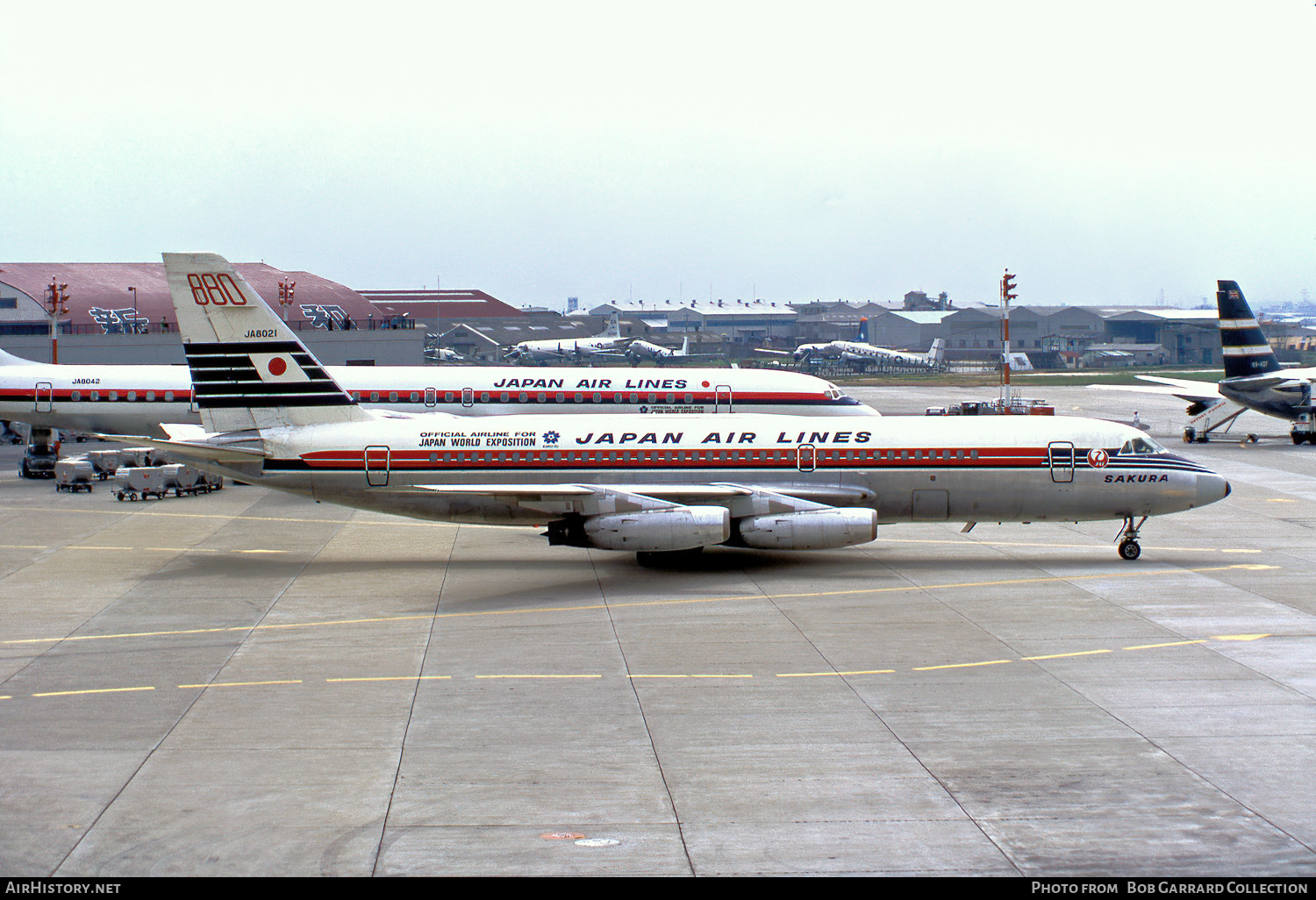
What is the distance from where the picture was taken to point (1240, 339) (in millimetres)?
68625

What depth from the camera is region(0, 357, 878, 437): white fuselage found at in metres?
51.9

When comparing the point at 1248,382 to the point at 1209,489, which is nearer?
the point at 1209,489

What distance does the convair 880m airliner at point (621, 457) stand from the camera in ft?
112

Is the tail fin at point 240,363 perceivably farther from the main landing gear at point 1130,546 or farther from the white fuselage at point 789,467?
the main landing gear at point 1130,546

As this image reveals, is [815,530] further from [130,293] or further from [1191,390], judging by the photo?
[130,293]

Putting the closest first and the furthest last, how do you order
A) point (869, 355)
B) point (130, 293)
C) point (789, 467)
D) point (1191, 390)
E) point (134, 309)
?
point (789, 467) < point (1191, 390) < point (134, 309) < point (130, 293) < point (869, 355)

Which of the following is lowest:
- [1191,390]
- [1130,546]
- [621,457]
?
[1130,546]

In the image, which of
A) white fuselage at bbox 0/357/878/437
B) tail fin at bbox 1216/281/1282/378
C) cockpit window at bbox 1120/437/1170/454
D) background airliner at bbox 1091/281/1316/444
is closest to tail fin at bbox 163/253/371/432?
white fuselage at bbox 0/357/878/437

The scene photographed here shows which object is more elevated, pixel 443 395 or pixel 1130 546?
pixel 443 395

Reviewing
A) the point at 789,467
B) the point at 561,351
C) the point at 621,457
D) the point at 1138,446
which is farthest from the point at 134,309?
the point at 1138,446

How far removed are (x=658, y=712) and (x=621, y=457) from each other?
14.2 metres

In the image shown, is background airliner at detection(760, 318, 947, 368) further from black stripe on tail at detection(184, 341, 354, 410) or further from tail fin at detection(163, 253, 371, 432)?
black stripe on tail at detection(184, 341, 354, 410)

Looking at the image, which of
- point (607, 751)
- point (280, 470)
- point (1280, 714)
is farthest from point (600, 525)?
point (1280, 714)

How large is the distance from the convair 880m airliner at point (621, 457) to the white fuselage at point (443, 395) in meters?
17.0
